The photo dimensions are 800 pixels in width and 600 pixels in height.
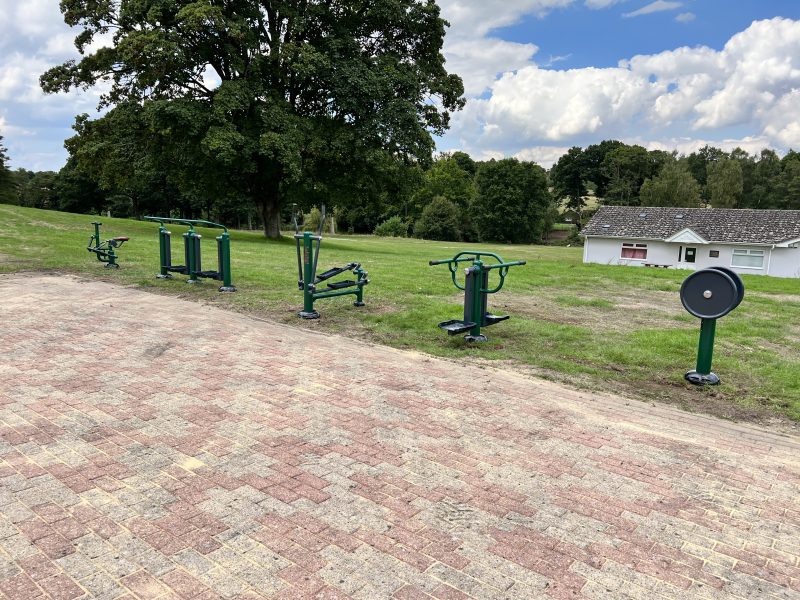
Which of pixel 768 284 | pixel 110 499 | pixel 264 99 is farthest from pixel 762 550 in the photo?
pixel 264 99

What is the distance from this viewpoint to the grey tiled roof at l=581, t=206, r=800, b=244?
3684 centimetres

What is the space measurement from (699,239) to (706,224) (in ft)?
5.51

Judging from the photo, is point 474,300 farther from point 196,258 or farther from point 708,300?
point 196,258

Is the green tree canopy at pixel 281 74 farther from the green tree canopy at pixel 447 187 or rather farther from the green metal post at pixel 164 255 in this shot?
the green tree canopy at pixel 447 187

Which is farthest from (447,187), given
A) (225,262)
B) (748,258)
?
(225,262)

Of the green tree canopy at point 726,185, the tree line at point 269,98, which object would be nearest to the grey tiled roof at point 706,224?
the tree line at point 269,98

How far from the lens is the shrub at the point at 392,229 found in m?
70.2

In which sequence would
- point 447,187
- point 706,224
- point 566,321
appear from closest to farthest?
point 566,321 < point 706,224 < point 447,187

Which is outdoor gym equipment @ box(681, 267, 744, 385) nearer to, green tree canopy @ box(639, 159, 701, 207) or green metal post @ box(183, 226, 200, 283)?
green metal post @ box(183, 226, 200, 283)

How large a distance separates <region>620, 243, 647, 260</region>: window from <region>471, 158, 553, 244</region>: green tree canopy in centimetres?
2741

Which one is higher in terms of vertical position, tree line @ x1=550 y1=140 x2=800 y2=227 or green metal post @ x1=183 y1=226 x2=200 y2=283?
tree line @ x1=550 y1=140 x2=800 y2=227

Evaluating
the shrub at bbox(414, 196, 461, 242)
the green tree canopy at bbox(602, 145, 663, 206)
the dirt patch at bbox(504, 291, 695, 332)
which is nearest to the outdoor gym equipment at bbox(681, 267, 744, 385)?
the dirt patch at bbox(504, 291, 695, 332)

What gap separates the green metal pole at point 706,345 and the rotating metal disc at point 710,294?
A: 0.35ft

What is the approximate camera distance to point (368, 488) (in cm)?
321
